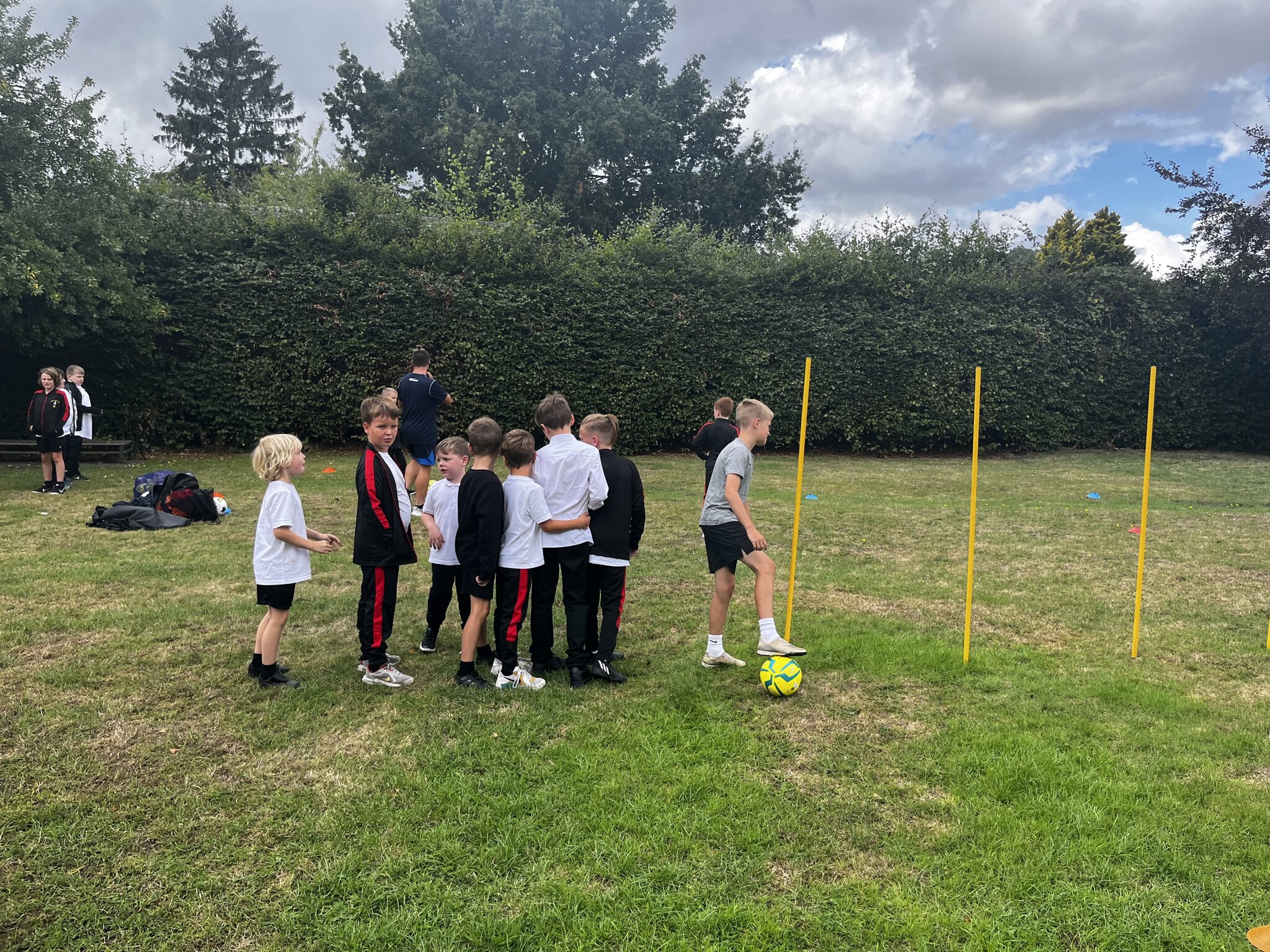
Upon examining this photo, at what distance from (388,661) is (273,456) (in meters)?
1.40

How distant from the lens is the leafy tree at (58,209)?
39.3 feet

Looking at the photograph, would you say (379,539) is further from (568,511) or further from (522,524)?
(568,511)

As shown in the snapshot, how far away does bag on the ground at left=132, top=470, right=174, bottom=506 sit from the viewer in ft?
30.1

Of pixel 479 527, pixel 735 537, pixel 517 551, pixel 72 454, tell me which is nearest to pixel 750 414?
pixel 735 537

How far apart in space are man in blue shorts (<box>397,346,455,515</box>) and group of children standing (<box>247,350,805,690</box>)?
4613mm

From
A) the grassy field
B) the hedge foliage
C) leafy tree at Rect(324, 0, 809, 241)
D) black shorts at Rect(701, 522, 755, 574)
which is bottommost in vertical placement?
the grassy field

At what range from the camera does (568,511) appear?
15.5 feet

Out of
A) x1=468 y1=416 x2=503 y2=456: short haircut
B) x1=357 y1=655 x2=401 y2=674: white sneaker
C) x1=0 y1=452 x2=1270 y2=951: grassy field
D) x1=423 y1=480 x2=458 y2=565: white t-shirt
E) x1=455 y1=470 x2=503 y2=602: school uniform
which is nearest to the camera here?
x1=0 y1=452 x2=1270 y2=951: grassy field

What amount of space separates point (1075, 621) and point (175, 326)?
1474 centimetres

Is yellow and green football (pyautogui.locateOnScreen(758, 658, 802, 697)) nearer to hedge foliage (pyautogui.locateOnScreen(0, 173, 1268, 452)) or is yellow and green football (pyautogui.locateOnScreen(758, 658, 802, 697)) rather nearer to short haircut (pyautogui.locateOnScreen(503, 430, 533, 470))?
short haircut (pyautogui.locateOnScreen(503, 430, 533, 470))

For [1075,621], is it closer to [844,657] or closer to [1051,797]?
[844,657]

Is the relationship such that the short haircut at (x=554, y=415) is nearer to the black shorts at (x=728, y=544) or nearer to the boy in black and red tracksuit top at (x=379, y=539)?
the boy in black and red tracksuit top at (x=379, y=539)

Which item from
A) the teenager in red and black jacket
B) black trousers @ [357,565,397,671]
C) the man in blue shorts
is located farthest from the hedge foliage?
black trousers @ [357,565,397,671]

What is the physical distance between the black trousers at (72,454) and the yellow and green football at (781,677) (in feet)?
36.0
